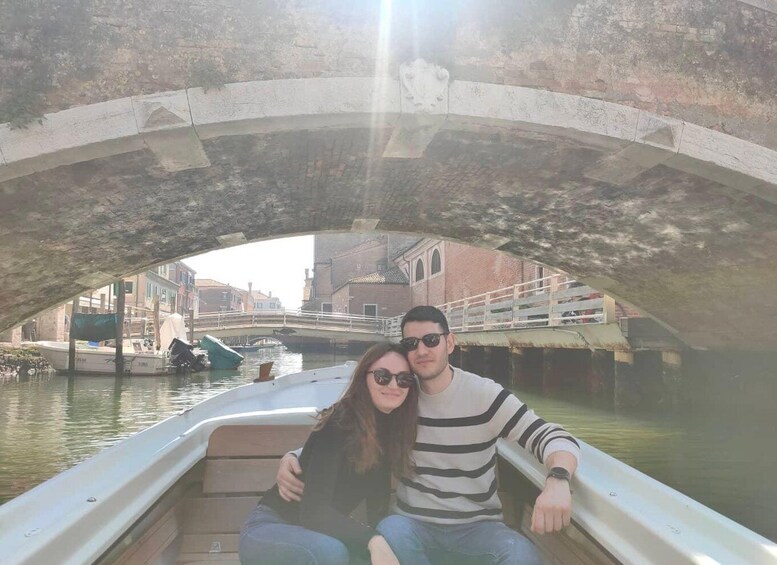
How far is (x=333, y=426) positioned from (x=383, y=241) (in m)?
38.3

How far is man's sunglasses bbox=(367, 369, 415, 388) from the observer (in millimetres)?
1803

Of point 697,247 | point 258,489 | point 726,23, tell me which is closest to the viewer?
point 258,489

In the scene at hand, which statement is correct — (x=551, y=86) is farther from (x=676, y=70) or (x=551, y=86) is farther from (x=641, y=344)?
(x=641, y=344)

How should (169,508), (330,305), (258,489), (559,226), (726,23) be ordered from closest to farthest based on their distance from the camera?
(169,508)
(258,489)
(726,23)
(559,226)
(330,305)

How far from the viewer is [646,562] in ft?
4.76

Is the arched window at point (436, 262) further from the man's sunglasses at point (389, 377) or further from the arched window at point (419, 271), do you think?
the man's sunglasses at point (389, 377)

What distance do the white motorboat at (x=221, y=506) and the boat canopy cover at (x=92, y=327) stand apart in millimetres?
15440

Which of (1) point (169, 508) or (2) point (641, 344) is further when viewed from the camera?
(2) point (641, 344)

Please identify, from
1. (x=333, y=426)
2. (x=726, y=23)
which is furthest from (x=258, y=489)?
(x=726, y=23)

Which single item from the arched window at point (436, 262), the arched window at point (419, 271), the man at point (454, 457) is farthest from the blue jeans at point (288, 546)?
the arched window at point (419, 271)

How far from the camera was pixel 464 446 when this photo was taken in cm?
183

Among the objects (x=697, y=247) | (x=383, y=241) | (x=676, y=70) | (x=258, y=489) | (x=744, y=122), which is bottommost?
(x=258, y=489)

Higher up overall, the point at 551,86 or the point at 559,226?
the point at 551,86

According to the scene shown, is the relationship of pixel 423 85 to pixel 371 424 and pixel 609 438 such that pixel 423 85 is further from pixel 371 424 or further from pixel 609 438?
pixel 609 438
